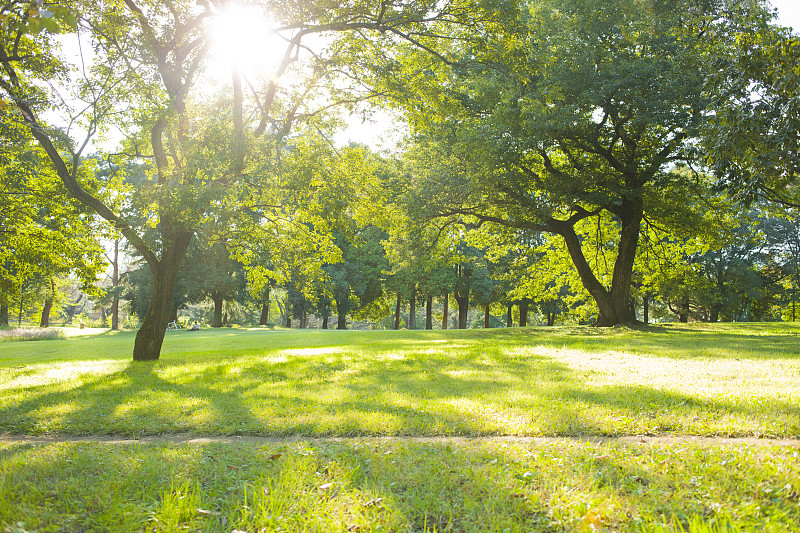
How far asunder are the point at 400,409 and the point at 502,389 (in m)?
2.04

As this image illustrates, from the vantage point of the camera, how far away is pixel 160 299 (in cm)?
1355

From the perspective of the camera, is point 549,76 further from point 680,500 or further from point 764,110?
point 680,500

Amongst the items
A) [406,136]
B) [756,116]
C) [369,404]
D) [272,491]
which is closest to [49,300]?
[406,136]

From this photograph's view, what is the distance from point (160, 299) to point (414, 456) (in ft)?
37.5

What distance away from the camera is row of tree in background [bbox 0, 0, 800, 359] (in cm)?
1059

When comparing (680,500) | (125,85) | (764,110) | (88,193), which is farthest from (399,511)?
(88,193)

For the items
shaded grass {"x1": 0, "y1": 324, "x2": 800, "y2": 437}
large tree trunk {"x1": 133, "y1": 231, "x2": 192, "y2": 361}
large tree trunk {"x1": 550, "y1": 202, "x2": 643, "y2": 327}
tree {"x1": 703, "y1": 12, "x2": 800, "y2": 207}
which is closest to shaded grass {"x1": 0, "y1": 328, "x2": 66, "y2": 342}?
shaded grass {"x1": 0, "y1": 324, "x2": 800, "y2": 437}

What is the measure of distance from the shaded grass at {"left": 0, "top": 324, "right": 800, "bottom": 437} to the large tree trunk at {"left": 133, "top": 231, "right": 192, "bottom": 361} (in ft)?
3.45

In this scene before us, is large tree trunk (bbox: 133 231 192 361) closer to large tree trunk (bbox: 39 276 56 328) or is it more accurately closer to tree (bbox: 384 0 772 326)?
tree (bbox: 384 0 772 326)

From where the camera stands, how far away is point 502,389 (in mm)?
7723

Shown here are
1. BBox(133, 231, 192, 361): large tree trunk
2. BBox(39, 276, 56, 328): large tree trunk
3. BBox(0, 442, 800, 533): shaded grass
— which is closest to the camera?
BBox(0, 442, 800, 533): shaded grass

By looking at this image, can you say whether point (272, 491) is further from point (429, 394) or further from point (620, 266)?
point (620, 266)

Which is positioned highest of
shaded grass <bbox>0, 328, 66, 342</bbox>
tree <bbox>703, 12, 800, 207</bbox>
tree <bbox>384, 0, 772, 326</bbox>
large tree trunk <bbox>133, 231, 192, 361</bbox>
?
tree <bbox>384, 0, 772, 326</bbox>

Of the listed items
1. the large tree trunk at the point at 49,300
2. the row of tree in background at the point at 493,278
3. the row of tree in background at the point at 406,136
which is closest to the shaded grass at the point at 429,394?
the row of tree in background at the point at 406,136
